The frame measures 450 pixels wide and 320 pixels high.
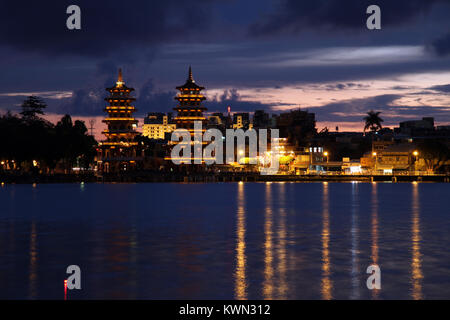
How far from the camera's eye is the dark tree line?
137000 millimetres

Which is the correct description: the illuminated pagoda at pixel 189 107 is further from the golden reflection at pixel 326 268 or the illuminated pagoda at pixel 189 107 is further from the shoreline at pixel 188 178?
the golden reflection at pixel 326 268

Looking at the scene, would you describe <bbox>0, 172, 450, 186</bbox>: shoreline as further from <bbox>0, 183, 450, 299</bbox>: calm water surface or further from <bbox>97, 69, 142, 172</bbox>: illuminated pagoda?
<bbox>0, 183, 450, 299</bbox>: calm water surface

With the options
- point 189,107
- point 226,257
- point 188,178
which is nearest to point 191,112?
point 189,107

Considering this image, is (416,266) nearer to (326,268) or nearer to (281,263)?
(326,268)

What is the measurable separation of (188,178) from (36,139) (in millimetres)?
54228

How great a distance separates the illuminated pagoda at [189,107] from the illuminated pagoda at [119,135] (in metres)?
13.1

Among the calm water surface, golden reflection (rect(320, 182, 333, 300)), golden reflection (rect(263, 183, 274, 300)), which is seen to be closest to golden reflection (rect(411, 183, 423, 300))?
the calm water surface

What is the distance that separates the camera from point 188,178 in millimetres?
183625

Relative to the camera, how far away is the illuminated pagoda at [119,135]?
18288 centimetres

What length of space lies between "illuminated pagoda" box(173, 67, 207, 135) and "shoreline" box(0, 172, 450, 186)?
13934 millimetres

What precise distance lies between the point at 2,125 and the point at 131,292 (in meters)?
128

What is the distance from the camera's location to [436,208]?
69.8 m
